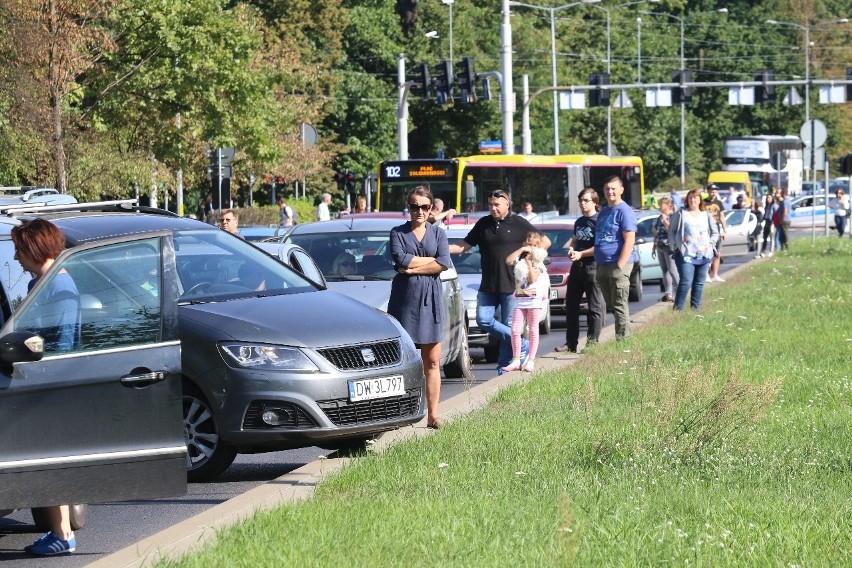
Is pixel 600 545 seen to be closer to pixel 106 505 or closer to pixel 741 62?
pixel 106 505

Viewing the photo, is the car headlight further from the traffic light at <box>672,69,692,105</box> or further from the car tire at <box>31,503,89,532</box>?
the traffic light at <box>672,69,692,105</box>

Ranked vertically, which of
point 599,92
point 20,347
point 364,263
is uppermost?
point 599,92

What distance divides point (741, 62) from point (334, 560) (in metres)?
107

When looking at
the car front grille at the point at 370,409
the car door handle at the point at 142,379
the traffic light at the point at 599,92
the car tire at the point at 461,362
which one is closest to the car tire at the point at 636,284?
the car tire at the point at 461,362

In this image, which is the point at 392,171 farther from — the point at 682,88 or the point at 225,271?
the point at 225,271

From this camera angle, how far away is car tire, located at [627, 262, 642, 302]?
27.7 metres

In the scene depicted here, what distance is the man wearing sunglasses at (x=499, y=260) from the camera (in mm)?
15383

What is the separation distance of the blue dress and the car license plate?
1143 mm

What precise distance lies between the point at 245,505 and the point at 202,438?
1.72 meters

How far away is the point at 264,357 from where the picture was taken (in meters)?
9.70

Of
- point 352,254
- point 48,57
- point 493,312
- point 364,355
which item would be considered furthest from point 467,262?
point 48,57

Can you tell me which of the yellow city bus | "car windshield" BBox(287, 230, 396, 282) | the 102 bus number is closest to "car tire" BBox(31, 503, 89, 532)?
"car windshield" BBox(287, 230, 396, 282)

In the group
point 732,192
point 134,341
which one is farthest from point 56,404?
point 732,192

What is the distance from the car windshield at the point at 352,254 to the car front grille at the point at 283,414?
18.4 ft
